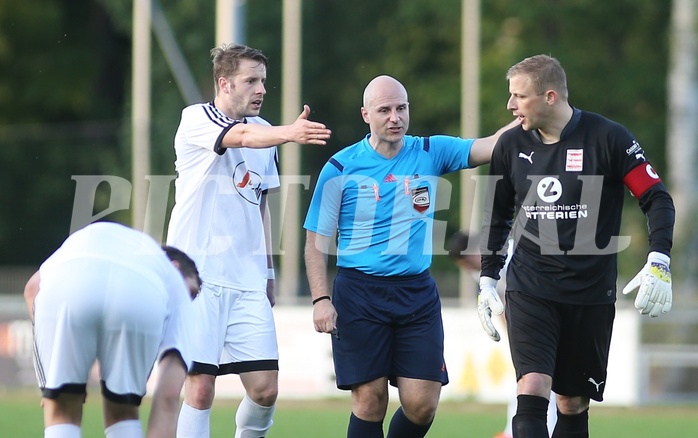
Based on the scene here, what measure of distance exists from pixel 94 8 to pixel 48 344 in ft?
105

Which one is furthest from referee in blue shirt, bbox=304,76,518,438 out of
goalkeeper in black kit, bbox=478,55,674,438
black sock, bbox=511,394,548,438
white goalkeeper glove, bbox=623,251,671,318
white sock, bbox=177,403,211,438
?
white goalkeeper glove, bbox=623,251,671,318

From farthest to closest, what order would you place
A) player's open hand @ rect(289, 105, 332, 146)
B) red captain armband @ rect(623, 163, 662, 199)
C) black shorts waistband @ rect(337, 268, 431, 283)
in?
1. black shorts waistband @ rect(337, 268, 431, 283)
2. red captain armband @ rect(623, 163, 662, 199)
3. player's open hand @ rect(289, 105, 332, 146)

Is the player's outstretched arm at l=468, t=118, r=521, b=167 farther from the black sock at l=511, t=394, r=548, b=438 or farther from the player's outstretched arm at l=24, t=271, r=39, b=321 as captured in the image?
the player's outstretched arm at l=24, t=271, r=39, b=321

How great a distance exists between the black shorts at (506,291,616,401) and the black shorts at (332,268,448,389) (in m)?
0.55

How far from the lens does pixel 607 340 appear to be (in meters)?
7.05

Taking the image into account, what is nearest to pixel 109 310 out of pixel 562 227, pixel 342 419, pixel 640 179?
pixel 562 227

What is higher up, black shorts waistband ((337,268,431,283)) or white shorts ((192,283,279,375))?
black shorts waistband ((337,268,431,283))

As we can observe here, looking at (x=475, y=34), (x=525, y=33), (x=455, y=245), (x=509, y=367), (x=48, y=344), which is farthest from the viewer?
(x=525, y=33)

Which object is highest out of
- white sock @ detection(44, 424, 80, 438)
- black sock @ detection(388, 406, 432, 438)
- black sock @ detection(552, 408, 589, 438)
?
white sock @ detection(44, 424, 80, 438)

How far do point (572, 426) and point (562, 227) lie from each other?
1169mm

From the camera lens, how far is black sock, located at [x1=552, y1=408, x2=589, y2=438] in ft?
23.6

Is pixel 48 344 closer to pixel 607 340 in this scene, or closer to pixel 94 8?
pixel 607 340

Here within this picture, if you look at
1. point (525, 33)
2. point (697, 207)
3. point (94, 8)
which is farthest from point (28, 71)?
point (697, 207)

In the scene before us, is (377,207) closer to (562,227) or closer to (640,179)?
(562,227)
